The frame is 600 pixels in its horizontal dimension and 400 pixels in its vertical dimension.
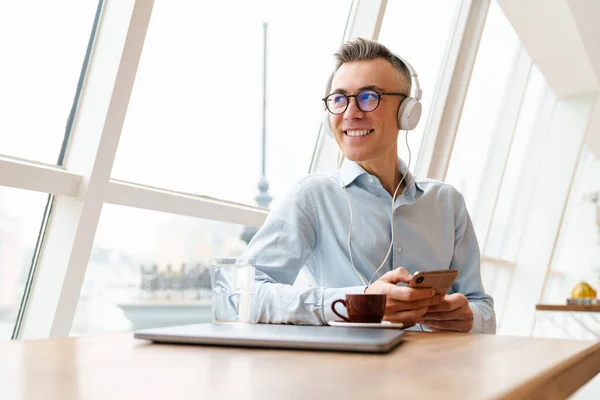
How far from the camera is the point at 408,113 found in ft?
5.86

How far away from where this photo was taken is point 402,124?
180cm

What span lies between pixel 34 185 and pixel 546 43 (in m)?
4.76

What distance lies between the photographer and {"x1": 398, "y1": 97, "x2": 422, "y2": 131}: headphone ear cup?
178 centimetres

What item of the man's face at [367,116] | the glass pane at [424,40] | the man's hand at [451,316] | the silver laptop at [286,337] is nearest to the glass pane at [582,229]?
the glass pane at [424,40]

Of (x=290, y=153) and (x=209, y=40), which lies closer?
(x=209, y=40)

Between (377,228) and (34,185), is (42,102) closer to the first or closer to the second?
(34,185)

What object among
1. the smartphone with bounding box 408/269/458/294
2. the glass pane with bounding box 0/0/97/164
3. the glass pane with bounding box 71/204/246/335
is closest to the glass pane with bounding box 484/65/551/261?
the glass pane with bounding box 71/204/246/335

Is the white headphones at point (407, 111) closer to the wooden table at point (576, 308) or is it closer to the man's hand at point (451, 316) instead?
the man's hand at point (451, 316)

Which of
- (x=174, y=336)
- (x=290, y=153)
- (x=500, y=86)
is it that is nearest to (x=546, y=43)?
(x=500, y=86)

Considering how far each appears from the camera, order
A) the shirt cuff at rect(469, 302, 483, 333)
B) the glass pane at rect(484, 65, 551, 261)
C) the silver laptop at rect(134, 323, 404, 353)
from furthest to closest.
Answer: the glass pane at rect(484, 65, 551, 261)
the shirt cuff at rect(469, 302, 483, 333)
the silver laptop at rect(134, 323, 404, 353)

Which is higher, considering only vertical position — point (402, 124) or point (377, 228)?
point (402, 124)

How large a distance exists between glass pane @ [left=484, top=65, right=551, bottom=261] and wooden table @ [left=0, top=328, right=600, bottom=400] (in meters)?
5.72

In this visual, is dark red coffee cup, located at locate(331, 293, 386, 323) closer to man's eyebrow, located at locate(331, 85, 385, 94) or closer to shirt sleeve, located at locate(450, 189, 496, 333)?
shirt sleeve, located at locate(450, 189, 496, 333)

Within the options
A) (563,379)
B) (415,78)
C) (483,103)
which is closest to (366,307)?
(563,379)
